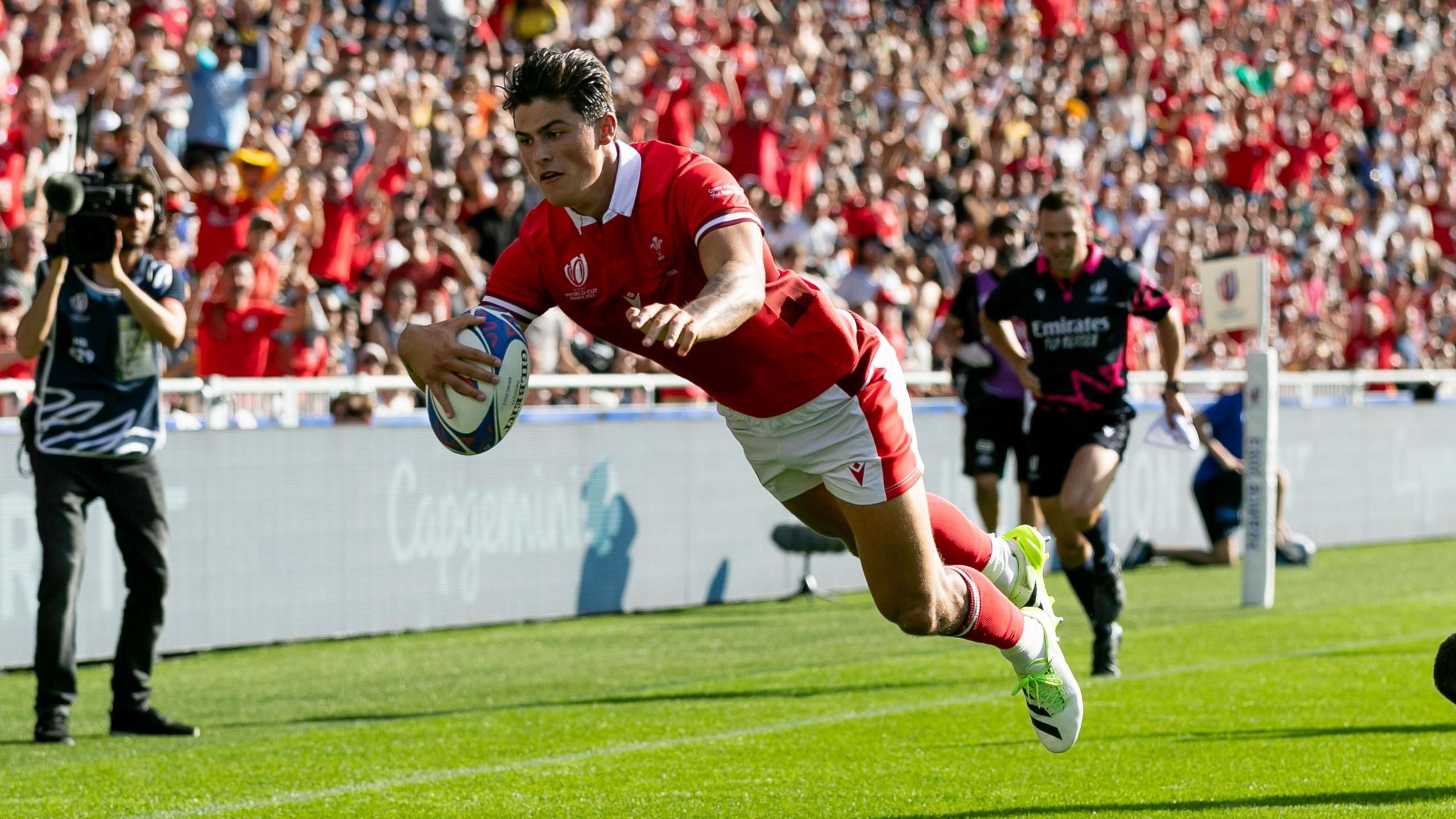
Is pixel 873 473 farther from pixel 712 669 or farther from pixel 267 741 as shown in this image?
pixel 712 669

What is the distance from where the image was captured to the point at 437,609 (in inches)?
489

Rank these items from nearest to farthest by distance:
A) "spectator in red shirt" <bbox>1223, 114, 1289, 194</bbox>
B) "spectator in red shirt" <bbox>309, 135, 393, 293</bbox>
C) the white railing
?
the white railing < "spectator in red shirt" <bbox>309, 135, 393, 293</bbox> < "spectator in red shirt" <bbox>1223, 114, 1289, 194</bbox>

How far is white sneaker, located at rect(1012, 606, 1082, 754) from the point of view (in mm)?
6473

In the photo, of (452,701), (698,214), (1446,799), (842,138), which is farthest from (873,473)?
(842,138)

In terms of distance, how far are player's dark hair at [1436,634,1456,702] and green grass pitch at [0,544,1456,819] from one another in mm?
799

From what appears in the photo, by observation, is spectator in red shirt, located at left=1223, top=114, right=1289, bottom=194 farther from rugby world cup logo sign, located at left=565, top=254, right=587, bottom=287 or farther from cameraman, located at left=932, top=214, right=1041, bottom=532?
rugby world cup logo sign, located at left=565, top=254, right=587, bottom=287

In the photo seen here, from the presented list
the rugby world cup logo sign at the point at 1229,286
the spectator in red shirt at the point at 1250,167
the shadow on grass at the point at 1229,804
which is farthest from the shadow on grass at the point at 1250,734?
the spectator in red shirt at the point at 1250,167

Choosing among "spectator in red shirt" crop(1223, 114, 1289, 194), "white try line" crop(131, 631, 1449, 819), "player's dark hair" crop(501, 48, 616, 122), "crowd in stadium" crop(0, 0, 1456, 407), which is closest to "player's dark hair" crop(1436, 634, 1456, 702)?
"white try line" crop(131, 631, 1449, 819)

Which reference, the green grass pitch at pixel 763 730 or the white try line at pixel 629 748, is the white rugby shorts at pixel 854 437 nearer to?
the green grass pitch at pixel 763 730

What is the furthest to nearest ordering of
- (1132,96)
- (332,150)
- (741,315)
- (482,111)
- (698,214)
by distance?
(1132,96) < (482,111) < (332,150) < (698,214) < (741,315)

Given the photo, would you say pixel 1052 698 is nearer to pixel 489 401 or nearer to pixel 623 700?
pixel 489 401

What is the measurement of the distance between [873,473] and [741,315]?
107 cm

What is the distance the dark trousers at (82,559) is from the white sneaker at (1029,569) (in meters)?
3.59

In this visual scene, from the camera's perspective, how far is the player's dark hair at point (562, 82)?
541 cm
